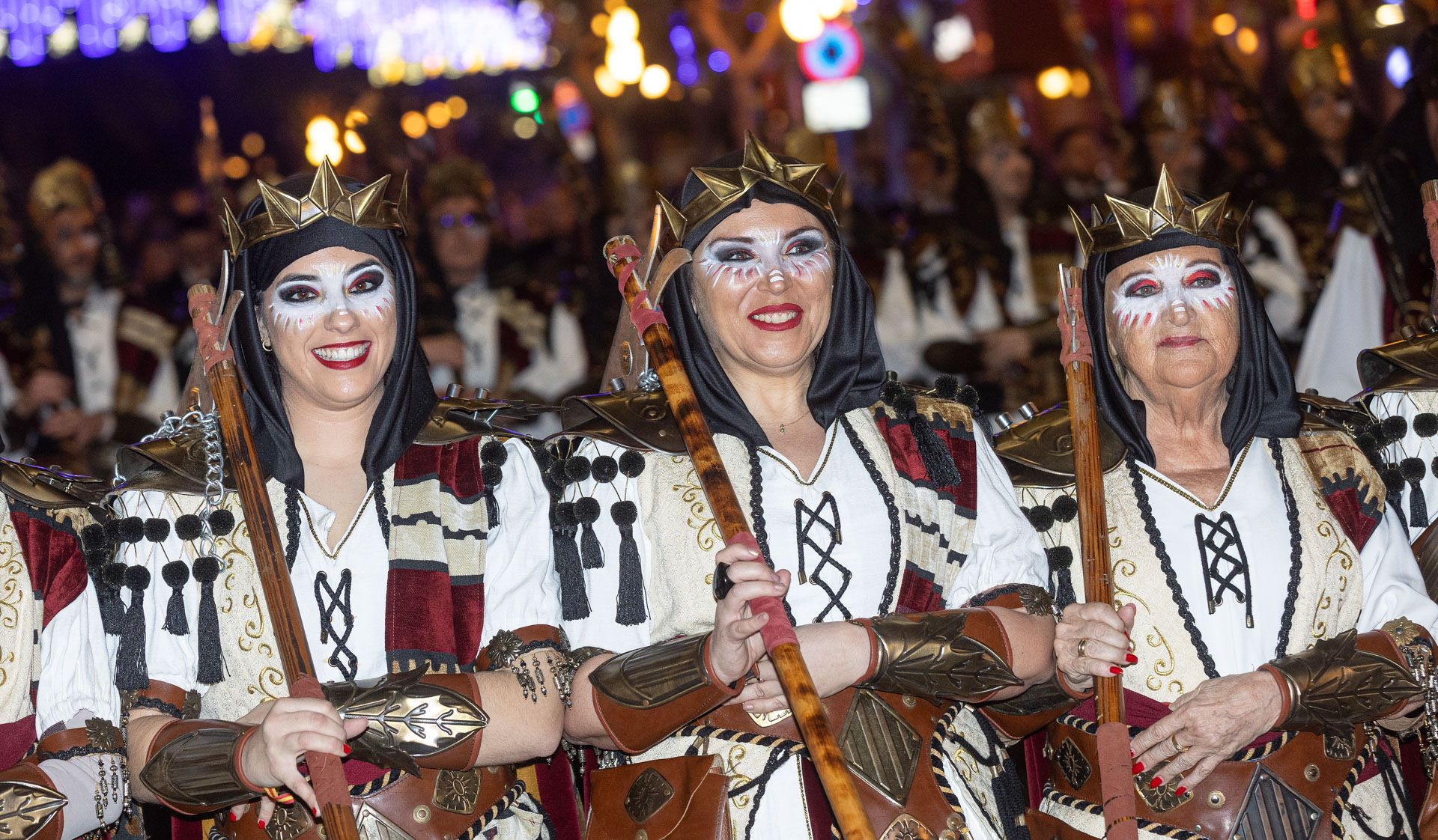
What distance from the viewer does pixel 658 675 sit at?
3.62 metres

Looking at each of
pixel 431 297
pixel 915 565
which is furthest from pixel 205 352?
pixel 431 297

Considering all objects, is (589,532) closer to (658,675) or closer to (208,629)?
(658,675)

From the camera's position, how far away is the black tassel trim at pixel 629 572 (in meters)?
3.88

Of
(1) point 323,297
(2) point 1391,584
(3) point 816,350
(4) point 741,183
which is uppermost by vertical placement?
(4) point 741,183

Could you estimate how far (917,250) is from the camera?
10.3 metres

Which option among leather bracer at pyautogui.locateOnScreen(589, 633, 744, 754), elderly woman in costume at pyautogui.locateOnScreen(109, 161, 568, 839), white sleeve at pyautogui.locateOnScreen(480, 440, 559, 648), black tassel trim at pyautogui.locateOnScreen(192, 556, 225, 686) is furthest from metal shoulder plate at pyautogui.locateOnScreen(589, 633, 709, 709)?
black tassel trim at pyautogui.locateOnScreen(192, 556, 225, 686)

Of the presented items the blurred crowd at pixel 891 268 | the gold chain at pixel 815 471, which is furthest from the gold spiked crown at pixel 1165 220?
the blurred crowd at pixel 891 268

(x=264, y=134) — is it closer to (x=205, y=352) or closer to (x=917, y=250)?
(x=917, y=250)

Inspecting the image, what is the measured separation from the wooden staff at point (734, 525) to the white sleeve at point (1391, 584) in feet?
4.43

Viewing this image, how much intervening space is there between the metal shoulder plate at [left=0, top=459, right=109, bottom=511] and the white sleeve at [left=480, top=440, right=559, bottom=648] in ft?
3.09

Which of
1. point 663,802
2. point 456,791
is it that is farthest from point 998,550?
point 456,791

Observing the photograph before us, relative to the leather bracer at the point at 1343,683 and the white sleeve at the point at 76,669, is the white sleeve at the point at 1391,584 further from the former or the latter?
the white sleeve at the point at 76,669

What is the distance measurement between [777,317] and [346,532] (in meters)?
1.09

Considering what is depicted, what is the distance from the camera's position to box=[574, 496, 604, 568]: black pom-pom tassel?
393cm
